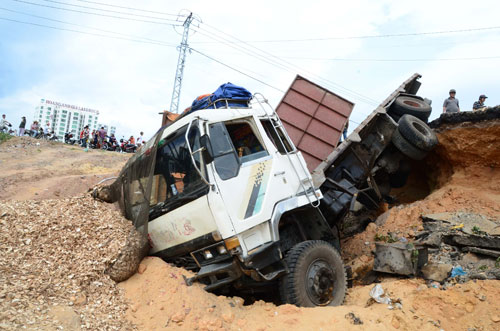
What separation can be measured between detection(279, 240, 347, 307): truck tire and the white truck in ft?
0.04

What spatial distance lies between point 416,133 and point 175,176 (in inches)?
205

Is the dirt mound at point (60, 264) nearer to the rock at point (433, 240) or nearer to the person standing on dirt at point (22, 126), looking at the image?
the rock at point (433, 240)

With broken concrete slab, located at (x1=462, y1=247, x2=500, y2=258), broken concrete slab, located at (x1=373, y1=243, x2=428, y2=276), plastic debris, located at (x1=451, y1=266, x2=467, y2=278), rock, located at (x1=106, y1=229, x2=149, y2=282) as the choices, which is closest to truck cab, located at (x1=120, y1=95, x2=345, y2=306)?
rock, located at (x1=106, y1=229, x2=149, y2=282)

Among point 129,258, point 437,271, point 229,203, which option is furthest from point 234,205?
point 437,271

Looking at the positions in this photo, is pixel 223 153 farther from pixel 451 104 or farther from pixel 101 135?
pixel 101 135

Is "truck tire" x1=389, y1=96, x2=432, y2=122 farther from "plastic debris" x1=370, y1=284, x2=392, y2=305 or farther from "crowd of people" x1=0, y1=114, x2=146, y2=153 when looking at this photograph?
"crowd of people" x1=0, y1=114, x2=146, y2=153

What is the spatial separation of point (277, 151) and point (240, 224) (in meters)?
1.18

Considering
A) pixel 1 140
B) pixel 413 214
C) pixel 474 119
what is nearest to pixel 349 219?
pixel 413 214

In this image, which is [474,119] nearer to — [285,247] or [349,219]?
[349,219]

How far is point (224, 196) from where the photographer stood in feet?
13.0

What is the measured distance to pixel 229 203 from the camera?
156 inches

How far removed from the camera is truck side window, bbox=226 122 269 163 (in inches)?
175

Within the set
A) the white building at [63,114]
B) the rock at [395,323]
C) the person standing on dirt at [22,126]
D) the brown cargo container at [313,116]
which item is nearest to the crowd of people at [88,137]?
the person standing on dirt at [22,126]

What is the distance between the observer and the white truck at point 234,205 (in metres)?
3.98
